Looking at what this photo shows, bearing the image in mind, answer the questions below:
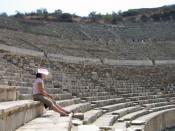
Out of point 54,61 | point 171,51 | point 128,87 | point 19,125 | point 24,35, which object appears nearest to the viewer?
point 19,125

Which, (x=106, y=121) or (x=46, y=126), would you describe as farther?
(x=106, y=121)

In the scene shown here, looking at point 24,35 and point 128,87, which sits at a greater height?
point 24,35

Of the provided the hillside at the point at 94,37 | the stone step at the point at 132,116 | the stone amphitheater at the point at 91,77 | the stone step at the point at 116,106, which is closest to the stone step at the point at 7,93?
the stone amphitheater at the point at 91,77

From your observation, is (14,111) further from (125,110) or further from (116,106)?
(116,106)

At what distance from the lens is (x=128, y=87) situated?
22172mm

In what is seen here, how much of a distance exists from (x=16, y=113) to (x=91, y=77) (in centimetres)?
1519

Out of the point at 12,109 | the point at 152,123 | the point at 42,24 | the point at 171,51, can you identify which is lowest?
the point at 152,123

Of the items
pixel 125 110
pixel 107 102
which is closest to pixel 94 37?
pixel 107 102

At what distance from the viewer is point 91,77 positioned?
21938mm

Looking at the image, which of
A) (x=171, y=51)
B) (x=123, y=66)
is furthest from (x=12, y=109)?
(x=171, y=51)

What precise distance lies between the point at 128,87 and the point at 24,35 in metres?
10.5

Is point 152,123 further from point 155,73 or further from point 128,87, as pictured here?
point 155,73

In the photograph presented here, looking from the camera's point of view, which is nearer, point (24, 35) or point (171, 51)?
point (24, 35)

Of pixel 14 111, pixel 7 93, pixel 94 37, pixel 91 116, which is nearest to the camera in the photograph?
pixel 14 111
